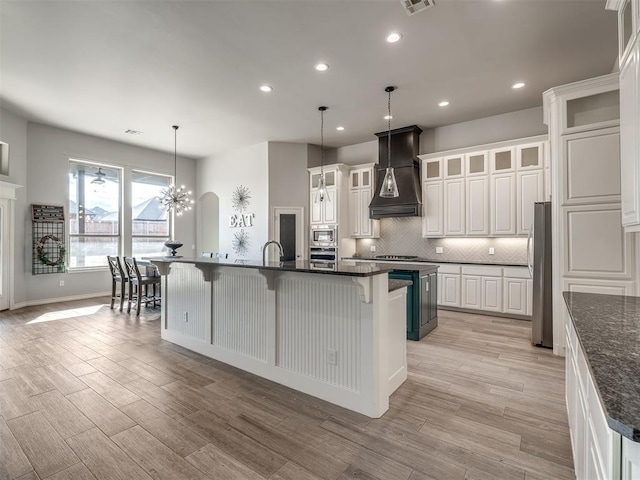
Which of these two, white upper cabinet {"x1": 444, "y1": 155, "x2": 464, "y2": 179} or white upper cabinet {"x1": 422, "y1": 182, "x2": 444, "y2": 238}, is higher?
white upper cabinet {"x1": 444, "y1": 155, "x2": 464, "y2": 179}

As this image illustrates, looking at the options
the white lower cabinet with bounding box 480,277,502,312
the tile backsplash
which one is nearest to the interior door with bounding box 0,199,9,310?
the tile backsplash

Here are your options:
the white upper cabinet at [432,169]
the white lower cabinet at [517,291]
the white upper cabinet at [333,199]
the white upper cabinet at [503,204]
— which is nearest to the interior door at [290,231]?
the white upper cabinet at [333,199]

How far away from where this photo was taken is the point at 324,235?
693 centimetres

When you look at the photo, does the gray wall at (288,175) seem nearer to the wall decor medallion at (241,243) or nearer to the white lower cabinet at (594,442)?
the wall decor medallion at (241,243)

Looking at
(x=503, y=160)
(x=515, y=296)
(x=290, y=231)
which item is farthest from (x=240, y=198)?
(x=515, y=296)

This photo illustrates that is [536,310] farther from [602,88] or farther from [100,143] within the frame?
[100,143]

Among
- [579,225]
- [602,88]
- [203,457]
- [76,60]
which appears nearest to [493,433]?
[203,457]

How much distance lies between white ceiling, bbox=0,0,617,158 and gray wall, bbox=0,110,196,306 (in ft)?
1.63

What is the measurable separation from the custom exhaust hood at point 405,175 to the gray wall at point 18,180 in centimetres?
670

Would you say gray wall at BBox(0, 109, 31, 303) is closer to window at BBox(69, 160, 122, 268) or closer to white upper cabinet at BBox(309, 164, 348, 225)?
window at BBox(69, 160, 122, 268)

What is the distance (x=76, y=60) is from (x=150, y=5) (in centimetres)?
164

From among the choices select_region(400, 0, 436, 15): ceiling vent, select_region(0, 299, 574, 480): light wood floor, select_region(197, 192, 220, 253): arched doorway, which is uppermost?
select_region(400, 0, 436, 15): ceiling vent

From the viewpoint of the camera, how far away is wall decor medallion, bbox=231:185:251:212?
7566 mm

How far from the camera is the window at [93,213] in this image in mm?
6695
